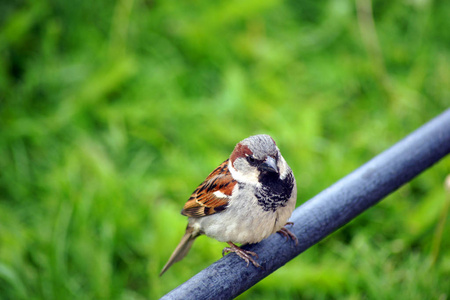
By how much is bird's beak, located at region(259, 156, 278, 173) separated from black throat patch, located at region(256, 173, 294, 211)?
0.07 meters

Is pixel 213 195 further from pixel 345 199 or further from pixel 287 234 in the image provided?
pixel 345 199

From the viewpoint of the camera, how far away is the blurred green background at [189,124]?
311 cm

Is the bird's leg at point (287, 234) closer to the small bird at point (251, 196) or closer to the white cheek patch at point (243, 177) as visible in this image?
the small bird at point (251, 196)

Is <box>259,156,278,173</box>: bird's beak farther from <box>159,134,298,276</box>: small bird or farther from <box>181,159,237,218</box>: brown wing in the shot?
<box>181,159,237,218</box>: brown wing

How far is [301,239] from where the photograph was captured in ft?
6.12

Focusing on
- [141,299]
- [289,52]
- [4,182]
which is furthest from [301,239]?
[289,52]

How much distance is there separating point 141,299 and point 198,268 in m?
0.38

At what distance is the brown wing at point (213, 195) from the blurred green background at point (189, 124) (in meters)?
1.01

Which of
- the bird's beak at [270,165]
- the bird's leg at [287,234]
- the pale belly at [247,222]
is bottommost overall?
the bird's leg at [287,234]

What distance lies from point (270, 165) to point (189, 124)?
7.87ft

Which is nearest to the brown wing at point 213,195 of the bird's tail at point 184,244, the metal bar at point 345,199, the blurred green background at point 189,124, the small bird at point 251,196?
the small bird at point 251,196

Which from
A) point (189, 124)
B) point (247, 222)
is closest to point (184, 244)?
point (247, 222)

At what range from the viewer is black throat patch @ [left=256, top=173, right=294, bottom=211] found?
6.21ft

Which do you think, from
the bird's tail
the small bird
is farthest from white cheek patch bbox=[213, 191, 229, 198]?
the bird's tail
